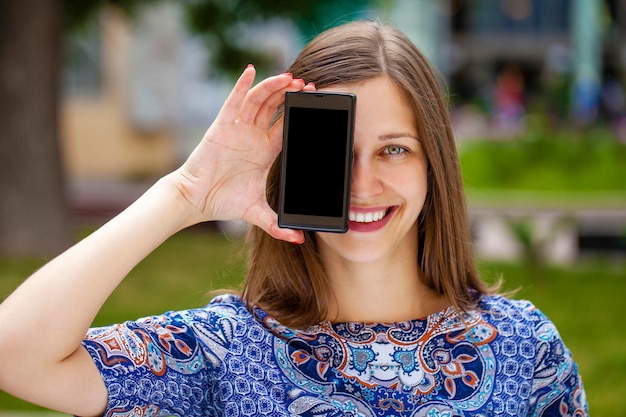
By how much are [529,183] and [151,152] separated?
20.4 feet

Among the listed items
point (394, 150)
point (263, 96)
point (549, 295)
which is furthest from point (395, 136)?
point (549, 295)

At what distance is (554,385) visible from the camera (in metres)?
1.81

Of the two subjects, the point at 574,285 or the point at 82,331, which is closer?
the point at 82,331

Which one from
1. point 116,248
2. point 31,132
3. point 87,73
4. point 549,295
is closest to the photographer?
point 116,248

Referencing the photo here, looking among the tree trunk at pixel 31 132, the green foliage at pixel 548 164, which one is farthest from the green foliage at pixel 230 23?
the green foliage at pixel 548 164

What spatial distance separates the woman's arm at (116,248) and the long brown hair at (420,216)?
0.12m

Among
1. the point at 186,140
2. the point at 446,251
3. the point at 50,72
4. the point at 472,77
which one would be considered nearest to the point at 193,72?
the point at 186,140

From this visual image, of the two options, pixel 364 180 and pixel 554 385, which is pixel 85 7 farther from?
pixel 554 385

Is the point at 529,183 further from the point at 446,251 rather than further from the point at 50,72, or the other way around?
the point at 446,251

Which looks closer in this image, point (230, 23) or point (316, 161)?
point (316, 161)

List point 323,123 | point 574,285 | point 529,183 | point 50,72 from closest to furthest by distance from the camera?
1. point 323,123
2. point 574,285
3. point 50,72
4. point 529,183

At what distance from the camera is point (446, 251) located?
1927 millimetres

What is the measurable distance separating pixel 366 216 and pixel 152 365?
47 cm

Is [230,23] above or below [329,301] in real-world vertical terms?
above
